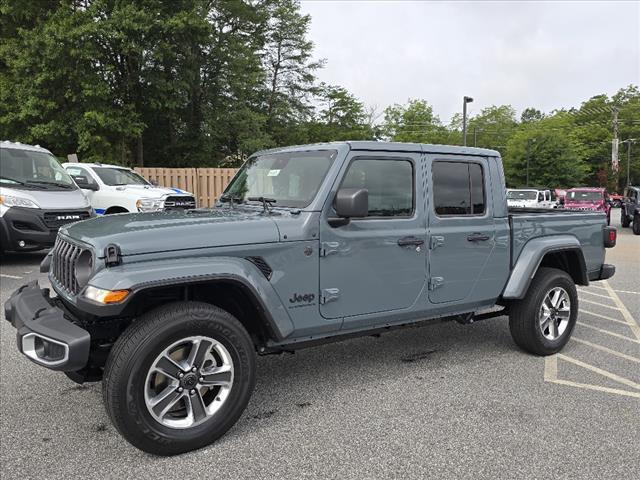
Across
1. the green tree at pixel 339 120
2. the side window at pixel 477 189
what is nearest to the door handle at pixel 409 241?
the side window at pixel 477 189

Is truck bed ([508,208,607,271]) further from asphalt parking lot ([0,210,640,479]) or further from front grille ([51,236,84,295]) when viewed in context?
front grille ([51,236,84,295])

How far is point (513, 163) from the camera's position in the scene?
190ft

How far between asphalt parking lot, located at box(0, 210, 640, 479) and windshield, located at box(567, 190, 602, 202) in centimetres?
2046

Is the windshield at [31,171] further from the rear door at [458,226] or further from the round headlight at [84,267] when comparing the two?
the rear door at [458,226]

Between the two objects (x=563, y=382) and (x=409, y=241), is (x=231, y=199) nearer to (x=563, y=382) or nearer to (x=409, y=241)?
(x=409, y=241)

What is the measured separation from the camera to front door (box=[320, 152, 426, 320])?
3.50 meters

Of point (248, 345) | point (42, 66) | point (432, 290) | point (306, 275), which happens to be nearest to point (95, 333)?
point (248, 345)

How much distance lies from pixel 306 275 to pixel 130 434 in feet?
4.55

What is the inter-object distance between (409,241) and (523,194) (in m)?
24.9

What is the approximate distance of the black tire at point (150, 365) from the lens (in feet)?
9.05

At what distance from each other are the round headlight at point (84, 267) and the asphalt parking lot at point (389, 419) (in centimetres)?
101

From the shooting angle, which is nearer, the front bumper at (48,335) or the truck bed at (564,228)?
the front bumper at (48,335)

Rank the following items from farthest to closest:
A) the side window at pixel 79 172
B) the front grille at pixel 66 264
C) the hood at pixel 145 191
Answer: the side window at pixel 79 172, the hood at pixel 145 191, the front grille at pixel 66 264

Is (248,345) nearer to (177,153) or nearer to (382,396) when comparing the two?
(382,396)
